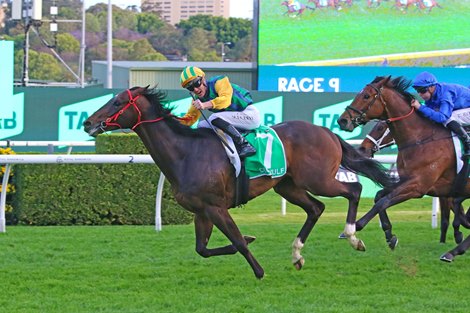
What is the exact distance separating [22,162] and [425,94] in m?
3.88

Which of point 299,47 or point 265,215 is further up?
point 299,47

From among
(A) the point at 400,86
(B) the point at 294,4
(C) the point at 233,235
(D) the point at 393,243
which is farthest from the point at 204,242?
(B) the point at 294,4

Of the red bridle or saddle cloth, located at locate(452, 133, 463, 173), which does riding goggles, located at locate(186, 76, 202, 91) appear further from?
saddle cloth, located at locate(452, 133, 463, 173)

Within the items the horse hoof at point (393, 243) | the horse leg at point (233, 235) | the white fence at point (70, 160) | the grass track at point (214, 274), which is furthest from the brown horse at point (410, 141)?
the white fence at point (70, 160)

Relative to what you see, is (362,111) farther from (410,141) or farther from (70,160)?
(70,160)

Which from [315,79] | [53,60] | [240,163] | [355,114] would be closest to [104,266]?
[240,163]

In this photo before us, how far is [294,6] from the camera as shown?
65.3 ft

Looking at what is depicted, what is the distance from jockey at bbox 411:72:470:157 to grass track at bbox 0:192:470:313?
107 cm

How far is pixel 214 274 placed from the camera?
7.47 metres

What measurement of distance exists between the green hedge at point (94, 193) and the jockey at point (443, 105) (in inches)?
129

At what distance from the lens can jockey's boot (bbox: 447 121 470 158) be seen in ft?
26.4

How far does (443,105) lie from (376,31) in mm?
12287

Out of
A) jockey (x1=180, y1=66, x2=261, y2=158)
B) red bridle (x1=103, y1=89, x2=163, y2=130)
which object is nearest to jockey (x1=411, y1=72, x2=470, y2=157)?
jockey (x1=180, y1=66, x2=261, y2=158)

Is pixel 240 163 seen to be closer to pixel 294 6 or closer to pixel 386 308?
pixel 386 308
